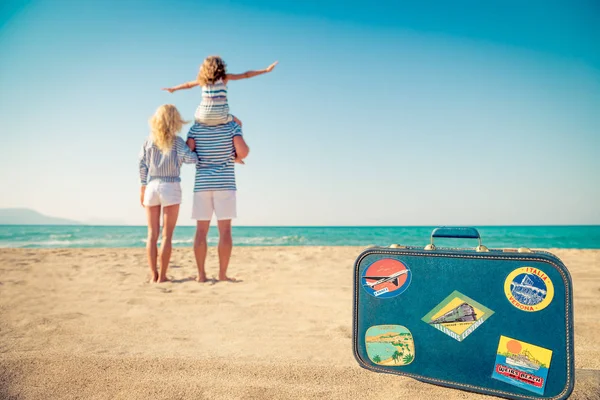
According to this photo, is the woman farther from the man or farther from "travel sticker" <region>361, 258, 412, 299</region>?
"travel sticker" <region>361, 258, 412, 299</region>

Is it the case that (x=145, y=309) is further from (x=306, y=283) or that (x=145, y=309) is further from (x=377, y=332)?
(x=377, y=332)

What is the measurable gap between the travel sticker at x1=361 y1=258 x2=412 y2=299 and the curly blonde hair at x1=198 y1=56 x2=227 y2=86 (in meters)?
3.00

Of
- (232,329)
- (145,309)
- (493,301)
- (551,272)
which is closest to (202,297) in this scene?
(145,309)

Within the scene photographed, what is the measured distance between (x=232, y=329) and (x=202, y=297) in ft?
3.09

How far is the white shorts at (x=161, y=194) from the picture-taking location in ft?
12.7

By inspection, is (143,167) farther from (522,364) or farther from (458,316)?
(522,364)

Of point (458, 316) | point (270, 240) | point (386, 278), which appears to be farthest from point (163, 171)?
point (270, 240)

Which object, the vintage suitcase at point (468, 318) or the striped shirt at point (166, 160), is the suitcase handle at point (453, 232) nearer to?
the vintage suitcase at point (468, 318)

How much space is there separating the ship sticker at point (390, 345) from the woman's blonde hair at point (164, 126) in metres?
3.08

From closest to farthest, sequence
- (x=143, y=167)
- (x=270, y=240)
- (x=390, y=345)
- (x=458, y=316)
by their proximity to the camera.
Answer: (x=458, y=316) < (x=390, y=345) < (x=143, y=167) < (x=270, y=240)

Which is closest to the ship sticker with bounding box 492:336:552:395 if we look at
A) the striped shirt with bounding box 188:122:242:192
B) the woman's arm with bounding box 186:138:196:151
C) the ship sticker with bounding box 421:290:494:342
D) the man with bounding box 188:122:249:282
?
the ship sticker with bounding box 421:290:494:342

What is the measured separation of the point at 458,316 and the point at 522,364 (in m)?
0.25

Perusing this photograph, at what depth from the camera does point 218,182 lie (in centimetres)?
383

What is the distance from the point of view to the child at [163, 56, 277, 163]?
3.83 metres
